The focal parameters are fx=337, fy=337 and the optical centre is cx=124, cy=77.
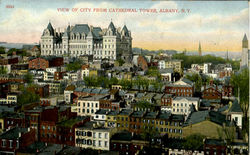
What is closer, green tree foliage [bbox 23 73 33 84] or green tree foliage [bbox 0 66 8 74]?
green tree foliage [bbox 23 73 33 84]

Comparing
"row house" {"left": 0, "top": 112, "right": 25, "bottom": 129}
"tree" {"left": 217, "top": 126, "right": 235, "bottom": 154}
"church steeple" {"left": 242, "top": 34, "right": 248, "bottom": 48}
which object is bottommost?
"tree" {"left": 217, "top": 126, "right": 235, "bottom": 154}

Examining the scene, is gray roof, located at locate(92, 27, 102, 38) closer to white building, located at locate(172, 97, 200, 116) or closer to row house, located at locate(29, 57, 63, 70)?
row house, located at locate(29, 57, 63, 70)

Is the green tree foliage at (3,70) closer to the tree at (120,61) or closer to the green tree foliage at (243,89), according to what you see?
the tree at (120,61)

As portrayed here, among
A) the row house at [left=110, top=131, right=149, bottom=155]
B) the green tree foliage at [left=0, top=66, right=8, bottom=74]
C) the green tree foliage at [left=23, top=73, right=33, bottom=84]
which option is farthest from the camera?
the green tree foliage at [left=0, top=66, right=8, bottom=74]

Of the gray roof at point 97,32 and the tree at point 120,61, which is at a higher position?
the gray roof at point 97,32

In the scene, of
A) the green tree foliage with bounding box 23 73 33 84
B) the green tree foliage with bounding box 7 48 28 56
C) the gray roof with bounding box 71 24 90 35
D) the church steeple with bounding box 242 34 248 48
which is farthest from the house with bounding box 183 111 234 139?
the gray roof with bounding box 71 24 90 35

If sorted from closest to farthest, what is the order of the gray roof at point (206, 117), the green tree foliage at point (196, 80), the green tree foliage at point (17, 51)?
1. the gray roof at point (206, 117)
2. the green tree foliage at point (196, 80)
3. the green tree foliage at point (17, 51)

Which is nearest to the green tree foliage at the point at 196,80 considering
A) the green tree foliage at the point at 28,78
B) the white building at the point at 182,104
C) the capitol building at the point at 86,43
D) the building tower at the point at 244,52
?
the building tower at the point at 244,52
